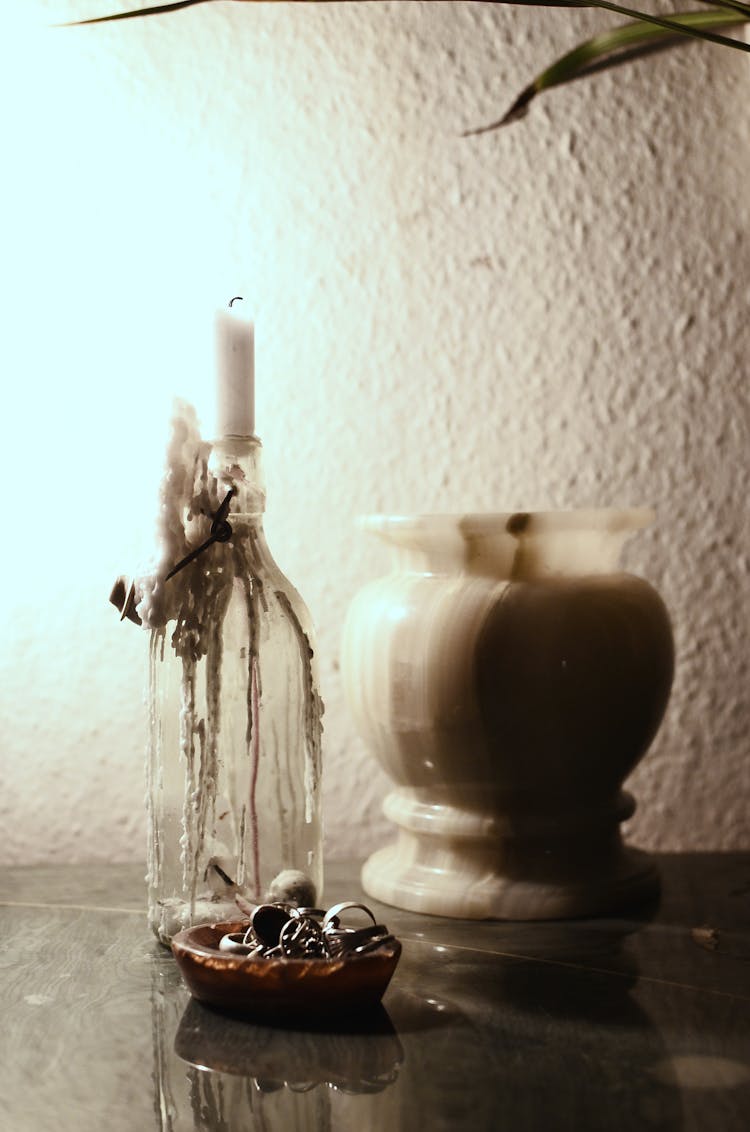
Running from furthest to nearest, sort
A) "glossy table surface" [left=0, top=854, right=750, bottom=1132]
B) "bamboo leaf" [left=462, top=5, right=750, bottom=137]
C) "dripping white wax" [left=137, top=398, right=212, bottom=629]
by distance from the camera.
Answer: "bamboo leaf" [left=462, top=5, right=750, bottom=137] → "dripping white wax" [left=137, top=398, right=212, bottom=629] → "glossy table surface" [left=0, top=854, right=750, bottom=1132]

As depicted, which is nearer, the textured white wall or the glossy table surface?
the glossy table surface

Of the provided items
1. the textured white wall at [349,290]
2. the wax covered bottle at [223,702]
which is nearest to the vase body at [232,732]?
the wax covered bottle at [223,702]

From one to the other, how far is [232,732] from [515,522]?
0.17 metres

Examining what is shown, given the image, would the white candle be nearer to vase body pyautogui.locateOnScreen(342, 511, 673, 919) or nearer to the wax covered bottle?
the wax covered bottle

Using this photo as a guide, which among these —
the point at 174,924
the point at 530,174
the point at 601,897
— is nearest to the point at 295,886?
the point at 174,924

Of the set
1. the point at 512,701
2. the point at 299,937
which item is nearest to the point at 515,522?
the point at 512,701

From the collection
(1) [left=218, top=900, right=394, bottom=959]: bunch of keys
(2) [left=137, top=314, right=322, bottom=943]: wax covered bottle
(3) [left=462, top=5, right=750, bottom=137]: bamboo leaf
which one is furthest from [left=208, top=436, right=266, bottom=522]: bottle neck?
(3) [left=462, top=5, right=750, bottom=137]: bamboo leaf

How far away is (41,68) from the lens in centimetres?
82

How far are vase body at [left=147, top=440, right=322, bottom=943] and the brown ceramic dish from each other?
0.26 ft

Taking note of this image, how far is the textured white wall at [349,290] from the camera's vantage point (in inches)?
32.0

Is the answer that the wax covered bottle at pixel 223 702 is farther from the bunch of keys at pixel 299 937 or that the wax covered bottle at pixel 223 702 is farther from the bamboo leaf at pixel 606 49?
the bamboo leaf at pixel 606 49

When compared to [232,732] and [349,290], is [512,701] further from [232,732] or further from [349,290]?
[349,290]

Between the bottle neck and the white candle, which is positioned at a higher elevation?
the white candle

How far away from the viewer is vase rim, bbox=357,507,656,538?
631 millimetres
